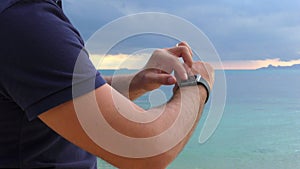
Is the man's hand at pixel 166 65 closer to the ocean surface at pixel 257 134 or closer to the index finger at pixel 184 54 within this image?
the index finger at pixel 184 54

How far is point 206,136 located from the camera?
0.87 metres

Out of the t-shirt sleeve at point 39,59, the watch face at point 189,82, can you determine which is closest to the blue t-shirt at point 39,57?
the t-shirt sleeve at point 39,59

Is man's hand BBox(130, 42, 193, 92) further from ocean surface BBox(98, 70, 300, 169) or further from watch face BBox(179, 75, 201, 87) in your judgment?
ocean surface BBox(98, 70, 300, 169)

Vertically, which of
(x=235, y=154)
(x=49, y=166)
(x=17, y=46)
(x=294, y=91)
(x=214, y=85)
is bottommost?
(x=235, y=154)

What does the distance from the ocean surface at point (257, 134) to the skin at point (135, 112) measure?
9.96ft

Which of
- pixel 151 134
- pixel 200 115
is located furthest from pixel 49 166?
pixel 200 115

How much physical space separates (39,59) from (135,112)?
188 millimetres

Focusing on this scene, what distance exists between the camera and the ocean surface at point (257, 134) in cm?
430

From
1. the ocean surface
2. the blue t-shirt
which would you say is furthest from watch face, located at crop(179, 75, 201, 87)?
the ocean surface

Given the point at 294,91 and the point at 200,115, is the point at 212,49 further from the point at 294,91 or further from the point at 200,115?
the point at 294,91

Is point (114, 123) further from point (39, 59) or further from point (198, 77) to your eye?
point (198, 77)

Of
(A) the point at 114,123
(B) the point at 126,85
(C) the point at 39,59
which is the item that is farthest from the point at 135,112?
(B) the point at 126,85

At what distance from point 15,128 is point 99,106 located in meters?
0.19

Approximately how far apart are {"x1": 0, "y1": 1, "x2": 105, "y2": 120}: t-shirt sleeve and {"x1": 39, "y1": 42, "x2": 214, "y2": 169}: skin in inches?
1.0
